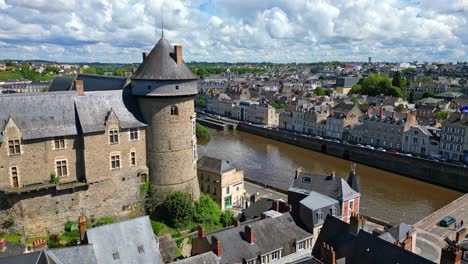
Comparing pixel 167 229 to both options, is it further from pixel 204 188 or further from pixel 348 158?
pixel 348 158

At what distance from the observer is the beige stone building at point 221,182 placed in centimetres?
2964

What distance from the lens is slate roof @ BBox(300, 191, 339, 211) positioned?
2036cm

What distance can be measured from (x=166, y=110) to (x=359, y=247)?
1375 cm

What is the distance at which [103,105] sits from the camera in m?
23.3

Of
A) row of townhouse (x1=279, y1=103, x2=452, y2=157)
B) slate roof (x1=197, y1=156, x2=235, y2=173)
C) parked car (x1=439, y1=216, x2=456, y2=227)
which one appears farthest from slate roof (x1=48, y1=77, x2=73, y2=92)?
row of townhouse (x1=279, y1=103, x2=452, y2=157)

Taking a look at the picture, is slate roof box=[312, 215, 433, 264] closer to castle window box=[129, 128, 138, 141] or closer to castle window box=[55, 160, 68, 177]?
castle window box=[129, 128, 138, 141]

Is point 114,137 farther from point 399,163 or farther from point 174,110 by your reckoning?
point 399,163

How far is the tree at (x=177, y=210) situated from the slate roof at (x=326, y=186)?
7142 mm

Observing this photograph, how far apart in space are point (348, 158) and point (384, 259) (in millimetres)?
38199

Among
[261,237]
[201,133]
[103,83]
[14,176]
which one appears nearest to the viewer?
[261,237]

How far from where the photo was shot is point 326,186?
81.7ft

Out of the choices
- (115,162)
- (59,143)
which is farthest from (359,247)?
(59,143)

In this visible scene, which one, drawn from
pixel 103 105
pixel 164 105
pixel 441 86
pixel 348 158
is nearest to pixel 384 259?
pixel 164 105

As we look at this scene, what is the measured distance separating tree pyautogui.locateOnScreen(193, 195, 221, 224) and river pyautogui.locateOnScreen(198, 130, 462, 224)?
13.4 metres
